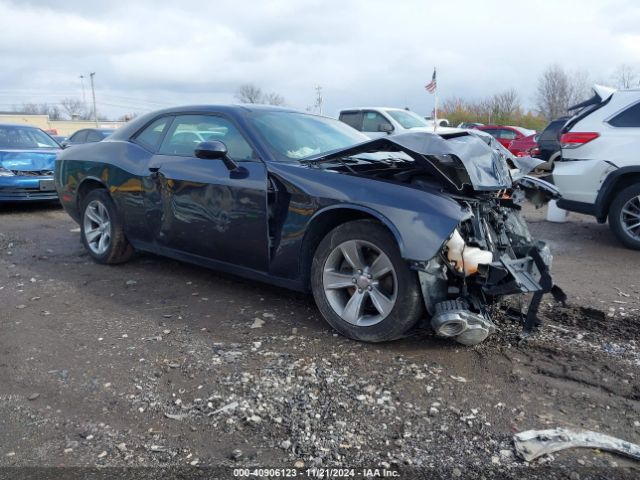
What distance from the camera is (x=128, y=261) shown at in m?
5.64

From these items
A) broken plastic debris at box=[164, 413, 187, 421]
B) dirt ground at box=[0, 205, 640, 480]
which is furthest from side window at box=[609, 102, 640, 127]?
broken plastic debris at box=[164, 413, 187, 421]

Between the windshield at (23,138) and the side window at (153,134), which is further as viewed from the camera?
the windshield at (23,138)

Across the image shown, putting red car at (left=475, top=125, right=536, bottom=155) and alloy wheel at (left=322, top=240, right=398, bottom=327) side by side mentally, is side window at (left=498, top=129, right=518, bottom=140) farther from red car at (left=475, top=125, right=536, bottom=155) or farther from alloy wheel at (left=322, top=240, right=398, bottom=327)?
alloy wheel at (left=322, top=240, right=398, bottom=327)

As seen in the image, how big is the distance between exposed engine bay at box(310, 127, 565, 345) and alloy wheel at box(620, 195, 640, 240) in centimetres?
295

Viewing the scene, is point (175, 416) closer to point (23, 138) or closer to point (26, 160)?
point (26, 160)

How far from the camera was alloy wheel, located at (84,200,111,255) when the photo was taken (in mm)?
5430

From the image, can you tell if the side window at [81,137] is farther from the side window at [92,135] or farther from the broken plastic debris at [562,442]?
the broken plastic debris at [562,442]

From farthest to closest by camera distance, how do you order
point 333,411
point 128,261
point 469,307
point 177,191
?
1. point 128,261
2. point 177,191
3. point 469,307
4. point 333,411

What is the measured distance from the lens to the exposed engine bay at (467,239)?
3236mm

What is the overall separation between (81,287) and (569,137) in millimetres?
5651

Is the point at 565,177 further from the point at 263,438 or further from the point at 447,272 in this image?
the point at 263,438

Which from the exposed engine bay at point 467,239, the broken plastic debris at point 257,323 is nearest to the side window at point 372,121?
the exposed engine bay at point 467,239

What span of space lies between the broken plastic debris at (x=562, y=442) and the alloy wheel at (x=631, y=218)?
14.4ft

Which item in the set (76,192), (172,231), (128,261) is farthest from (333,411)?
(76,192)
